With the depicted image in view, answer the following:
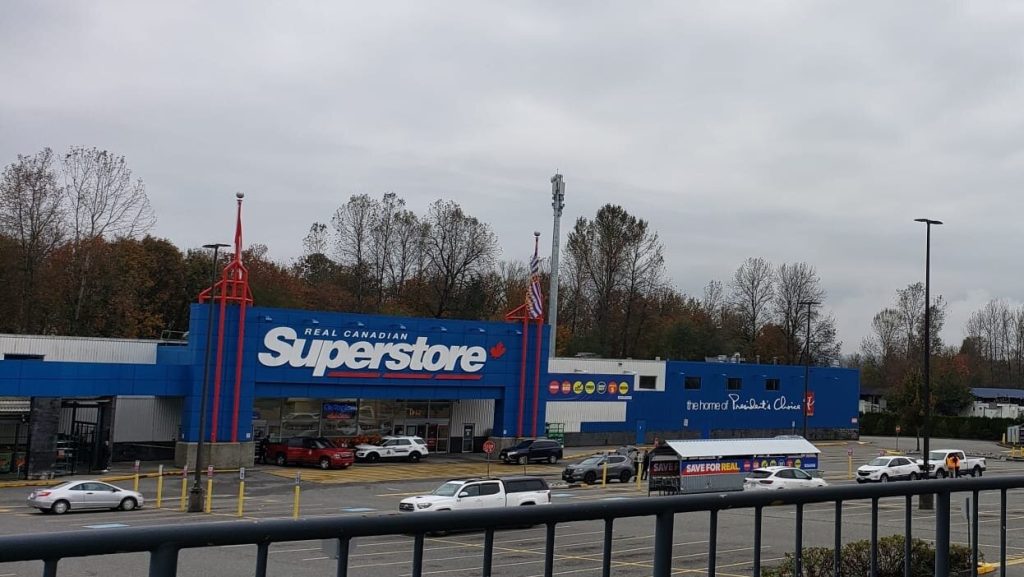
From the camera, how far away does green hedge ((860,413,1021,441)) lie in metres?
91.9

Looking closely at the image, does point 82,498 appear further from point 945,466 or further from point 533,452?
point 945,466

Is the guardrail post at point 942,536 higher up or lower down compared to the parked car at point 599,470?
higher up

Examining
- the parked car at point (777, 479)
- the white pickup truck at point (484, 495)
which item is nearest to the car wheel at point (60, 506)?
the white pickup truck at point (484, 495)

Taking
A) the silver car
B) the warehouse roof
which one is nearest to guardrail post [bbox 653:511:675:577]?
the silver car

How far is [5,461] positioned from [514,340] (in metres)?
28.3

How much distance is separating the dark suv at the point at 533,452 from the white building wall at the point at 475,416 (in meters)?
5.35

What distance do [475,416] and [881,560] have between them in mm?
55790

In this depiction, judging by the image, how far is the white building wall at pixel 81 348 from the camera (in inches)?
1794

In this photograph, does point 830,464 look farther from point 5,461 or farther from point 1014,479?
point 1014,479

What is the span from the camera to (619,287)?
95.6 m

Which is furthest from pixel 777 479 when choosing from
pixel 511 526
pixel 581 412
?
pixel 511 526

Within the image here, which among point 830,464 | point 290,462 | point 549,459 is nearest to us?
point 290,462

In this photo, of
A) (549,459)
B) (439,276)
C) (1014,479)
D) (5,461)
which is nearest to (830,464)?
(549,459)

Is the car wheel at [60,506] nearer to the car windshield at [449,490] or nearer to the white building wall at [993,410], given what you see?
the car windshield at [449,490]
